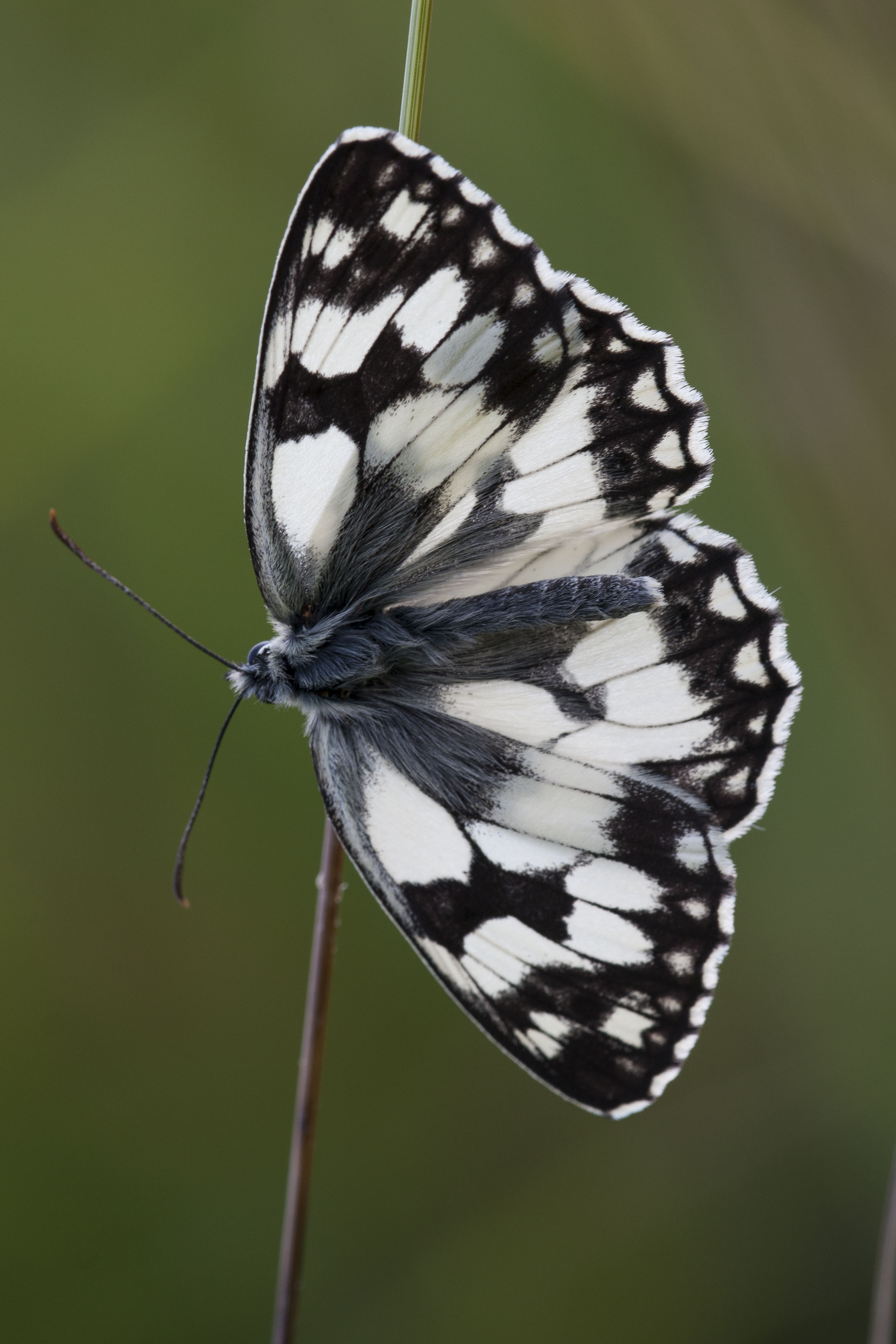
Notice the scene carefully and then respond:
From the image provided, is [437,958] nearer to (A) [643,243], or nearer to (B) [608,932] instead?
(B) [608,932]

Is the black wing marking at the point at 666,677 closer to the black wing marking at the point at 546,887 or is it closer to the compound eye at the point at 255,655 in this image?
the black wing marking at the point at 546,887

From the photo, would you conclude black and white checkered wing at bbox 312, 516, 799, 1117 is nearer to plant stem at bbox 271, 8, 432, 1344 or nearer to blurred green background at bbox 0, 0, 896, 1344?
plant stem at bbox 271, 8, 432, 1344

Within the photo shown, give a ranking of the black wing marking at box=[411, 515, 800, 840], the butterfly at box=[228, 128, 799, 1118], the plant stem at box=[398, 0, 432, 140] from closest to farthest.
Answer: the plant stem at box=[398, 0, 432, 140] → the butterfly at box=[228, 128, 799, 1118] → the black wing marking at box=[411, 515, 800, 840]

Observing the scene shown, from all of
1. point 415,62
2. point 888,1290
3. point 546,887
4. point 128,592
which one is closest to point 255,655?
point 128,592

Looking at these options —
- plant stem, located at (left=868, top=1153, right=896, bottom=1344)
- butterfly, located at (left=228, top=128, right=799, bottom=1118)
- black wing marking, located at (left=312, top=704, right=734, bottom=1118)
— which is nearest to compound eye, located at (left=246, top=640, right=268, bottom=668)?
butterfly, located at (left=228, top=128, right=799, bottom=1118)

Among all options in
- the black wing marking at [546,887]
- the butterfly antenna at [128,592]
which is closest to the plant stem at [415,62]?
the butterfly antenna at [128,592]

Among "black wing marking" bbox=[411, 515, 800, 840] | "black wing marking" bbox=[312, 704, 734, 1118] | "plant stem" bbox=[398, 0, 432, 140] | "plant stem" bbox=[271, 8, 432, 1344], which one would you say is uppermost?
"plant stem" bbox=[398, 0, 432, 140]
